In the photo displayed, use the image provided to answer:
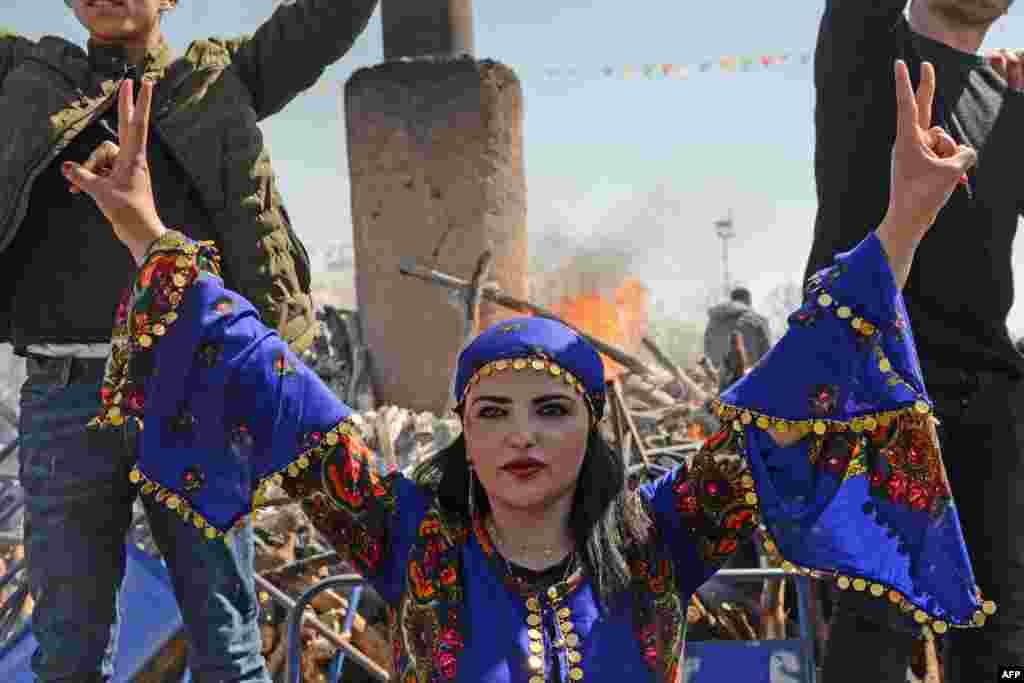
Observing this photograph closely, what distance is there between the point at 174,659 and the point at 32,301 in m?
1.49

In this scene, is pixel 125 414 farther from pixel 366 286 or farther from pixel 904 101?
pixel 366 286

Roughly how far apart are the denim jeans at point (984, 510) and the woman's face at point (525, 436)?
0.69 m

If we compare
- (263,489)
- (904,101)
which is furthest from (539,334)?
(904,101)

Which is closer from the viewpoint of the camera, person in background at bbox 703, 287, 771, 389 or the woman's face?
the woman's face

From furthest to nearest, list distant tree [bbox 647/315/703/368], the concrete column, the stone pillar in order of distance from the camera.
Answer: distant tree [bbox 647/315/703/368], the concrete column, the stone pillar

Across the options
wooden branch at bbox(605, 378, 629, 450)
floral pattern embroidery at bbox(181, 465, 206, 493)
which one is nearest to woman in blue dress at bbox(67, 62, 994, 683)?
floral pattern embroidery at bbox(181, 465, 206, 493)

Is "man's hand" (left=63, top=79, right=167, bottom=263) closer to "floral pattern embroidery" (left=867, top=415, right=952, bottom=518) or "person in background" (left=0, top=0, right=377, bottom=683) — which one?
"person in background" (left=0, top=0, right=377, bottom=683)

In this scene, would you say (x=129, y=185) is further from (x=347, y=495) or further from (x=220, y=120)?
(x=347, y=495)

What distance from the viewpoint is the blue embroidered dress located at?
1783 millimetres

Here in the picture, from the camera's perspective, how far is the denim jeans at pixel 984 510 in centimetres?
221

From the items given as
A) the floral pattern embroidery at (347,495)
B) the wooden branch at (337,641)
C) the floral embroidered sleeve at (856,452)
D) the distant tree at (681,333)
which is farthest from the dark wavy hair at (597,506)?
the distant tree at (681,333)

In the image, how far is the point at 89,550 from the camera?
226 cm

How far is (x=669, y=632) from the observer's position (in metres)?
1.92

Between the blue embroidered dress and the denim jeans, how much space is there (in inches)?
16.1
